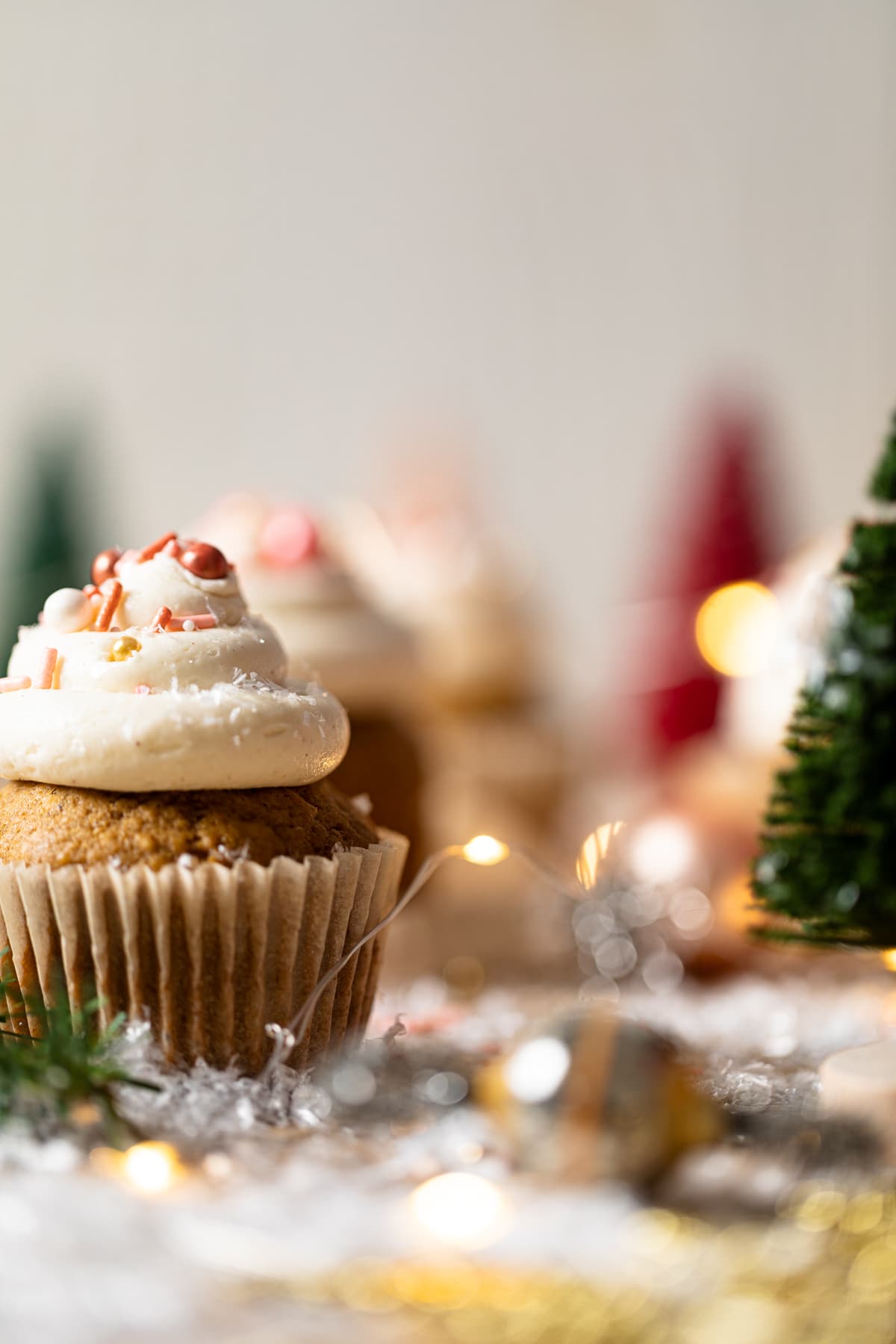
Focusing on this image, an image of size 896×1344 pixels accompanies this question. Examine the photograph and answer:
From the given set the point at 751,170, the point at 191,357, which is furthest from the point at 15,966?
the point at 751,170

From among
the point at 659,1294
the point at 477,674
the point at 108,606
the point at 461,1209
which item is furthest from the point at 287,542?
the point at 659,1294

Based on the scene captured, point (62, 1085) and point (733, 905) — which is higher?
point (62, 1085)

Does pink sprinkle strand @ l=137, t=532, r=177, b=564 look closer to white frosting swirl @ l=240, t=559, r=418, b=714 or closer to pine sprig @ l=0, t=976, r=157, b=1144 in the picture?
pine sprig @ l=0, t=976, r=157, b=1144

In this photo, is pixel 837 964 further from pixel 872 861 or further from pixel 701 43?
pixel 701 43

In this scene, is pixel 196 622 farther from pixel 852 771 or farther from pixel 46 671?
pixel 852 771

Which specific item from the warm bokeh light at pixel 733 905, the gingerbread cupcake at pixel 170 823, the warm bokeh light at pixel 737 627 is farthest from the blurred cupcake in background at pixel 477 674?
the gingerbread cupcake at pixel 170 823

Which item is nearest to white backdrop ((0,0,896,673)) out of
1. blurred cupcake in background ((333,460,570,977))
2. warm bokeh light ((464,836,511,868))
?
blurred cupcake in background ((333,460,570,977))
